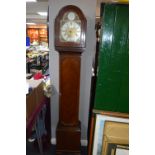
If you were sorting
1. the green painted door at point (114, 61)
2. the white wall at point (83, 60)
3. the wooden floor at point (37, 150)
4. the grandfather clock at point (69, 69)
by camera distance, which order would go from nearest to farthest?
the green painted door at point (114, 61) → the grandfather clock at point (69, 69) → the white wall at point (83, 60) → the wooden floor at point (37, 150)

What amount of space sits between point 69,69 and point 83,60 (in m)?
0.30

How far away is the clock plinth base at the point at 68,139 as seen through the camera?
88.8 inches

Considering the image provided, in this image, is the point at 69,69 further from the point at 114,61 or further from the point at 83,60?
the point at 114,61

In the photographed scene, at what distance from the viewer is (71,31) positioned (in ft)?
6.64

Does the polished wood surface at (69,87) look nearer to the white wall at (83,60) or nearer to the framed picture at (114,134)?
the white wall at (83,60)

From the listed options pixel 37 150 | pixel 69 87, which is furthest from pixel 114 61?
pixel 37 150

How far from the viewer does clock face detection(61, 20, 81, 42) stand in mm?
2020

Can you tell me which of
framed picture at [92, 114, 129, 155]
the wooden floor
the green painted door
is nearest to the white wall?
the wooden floor

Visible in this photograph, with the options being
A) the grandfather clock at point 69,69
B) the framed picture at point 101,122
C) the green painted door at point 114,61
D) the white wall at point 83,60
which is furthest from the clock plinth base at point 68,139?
the green painted door at point 114,61

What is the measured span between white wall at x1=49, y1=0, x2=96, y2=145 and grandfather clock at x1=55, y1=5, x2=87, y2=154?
0.77 feet

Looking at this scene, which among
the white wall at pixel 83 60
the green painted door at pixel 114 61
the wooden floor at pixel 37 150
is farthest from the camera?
the wooden floor at pixel 37 150

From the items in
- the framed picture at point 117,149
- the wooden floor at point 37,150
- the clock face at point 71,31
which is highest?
the clock face at point 71,31
